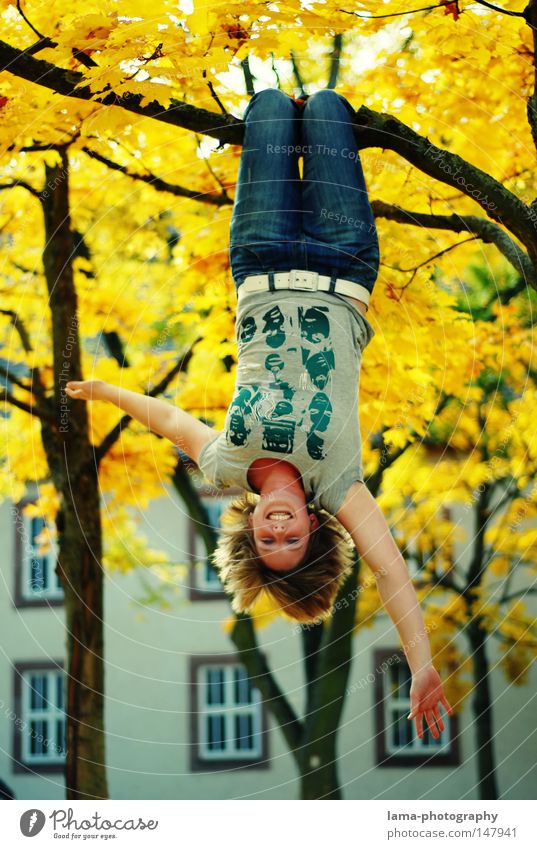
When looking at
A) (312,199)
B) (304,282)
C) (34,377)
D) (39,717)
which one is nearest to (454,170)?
(312,199)

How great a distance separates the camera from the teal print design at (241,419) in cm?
392

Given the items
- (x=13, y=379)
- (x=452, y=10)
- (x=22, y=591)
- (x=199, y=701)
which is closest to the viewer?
(x=452, y=10)

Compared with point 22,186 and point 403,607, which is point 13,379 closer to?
point 22,186

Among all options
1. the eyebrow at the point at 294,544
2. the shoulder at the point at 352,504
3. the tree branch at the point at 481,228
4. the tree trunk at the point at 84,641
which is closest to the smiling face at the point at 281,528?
the eyebrow at the point at 294,544

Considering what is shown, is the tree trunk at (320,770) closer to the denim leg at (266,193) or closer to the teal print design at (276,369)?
the teal print design at (276,369)

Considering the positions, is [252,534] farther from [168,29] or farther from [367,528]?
[168,29]

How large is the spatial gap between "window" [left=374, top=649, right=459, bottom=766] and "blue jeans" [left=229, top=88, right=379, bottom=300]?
5.89 metres

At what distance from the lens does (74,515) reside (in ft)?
20.7

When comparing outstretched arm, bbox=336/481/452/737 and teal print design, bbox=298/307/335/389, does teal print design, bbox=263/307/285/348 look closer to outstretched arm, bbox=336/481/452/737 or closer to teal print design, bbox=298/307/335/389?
teal print design, bbox=298/307/335/389

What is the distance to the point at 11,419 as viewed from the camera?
704 centimetres

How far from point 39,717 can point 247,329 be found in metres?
7.66

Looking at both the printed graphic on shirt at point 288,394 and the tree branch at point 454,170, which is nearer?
the tree branch at point 454,170

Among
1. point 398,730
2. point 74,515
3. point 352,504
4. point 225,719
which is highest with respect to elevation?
point 74,515

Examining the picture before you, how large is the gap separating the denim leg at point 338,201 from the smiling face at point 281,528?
920mm
